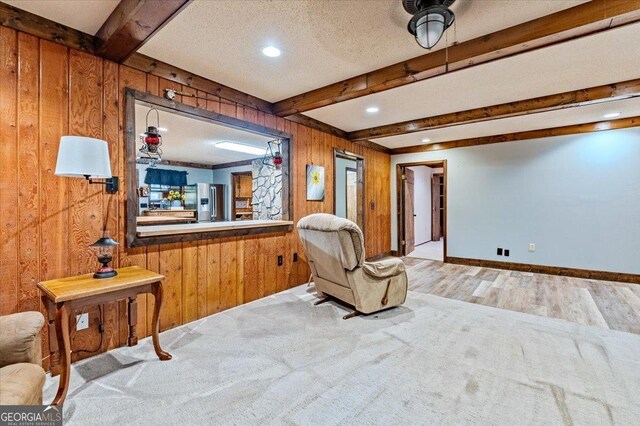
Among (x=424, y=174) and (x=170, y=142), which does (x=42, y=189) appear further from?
(x=424, y=174)

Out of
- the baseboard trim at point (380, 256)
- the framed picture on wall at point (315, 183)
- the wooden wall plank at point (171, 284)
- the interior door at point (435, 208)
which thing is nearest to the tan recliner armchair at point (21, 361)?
the wooden wall plank at point (171, 284)

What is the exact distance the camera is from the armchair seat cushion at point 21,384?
1117mm

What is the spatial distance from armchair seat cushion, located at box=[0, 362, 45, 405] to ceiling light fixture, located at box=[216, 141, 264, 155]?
15.4ft

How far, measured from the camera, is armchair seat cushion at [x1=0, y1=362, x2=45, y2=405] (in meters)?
1.12

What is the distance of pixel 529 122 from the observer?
4.43m

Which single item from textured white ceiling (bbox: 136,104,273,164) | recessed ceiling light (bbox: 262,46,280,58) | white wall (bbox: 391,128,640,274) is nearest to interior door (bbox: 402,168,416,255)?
white wall (bbox: 391,128,640,274)

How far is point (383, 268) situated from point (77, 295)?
2.45 meters

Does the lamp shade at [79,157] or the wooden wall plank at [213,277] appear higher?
the lamp shade at [79,157]

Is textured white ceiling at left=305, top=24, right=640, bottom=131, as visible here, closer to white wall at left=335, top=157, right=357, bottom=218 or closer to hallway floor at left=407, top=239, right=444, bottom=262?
white wall at left=335, top=157, right=357, bottom=218

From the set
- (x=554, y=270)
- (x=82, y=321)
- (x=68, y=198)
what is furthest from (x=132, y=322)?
(x=554, y=270)

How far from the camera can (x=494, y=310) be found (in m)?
3.18

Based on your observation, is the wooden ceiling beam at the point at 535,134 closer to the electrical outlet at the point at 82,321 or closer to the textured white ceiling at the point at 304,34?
the textured white ceiling at the point at 304,34

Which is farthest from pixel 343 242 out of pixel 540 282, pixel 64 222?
pixel 540 282

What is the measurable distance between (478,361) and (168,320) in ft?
8.64
